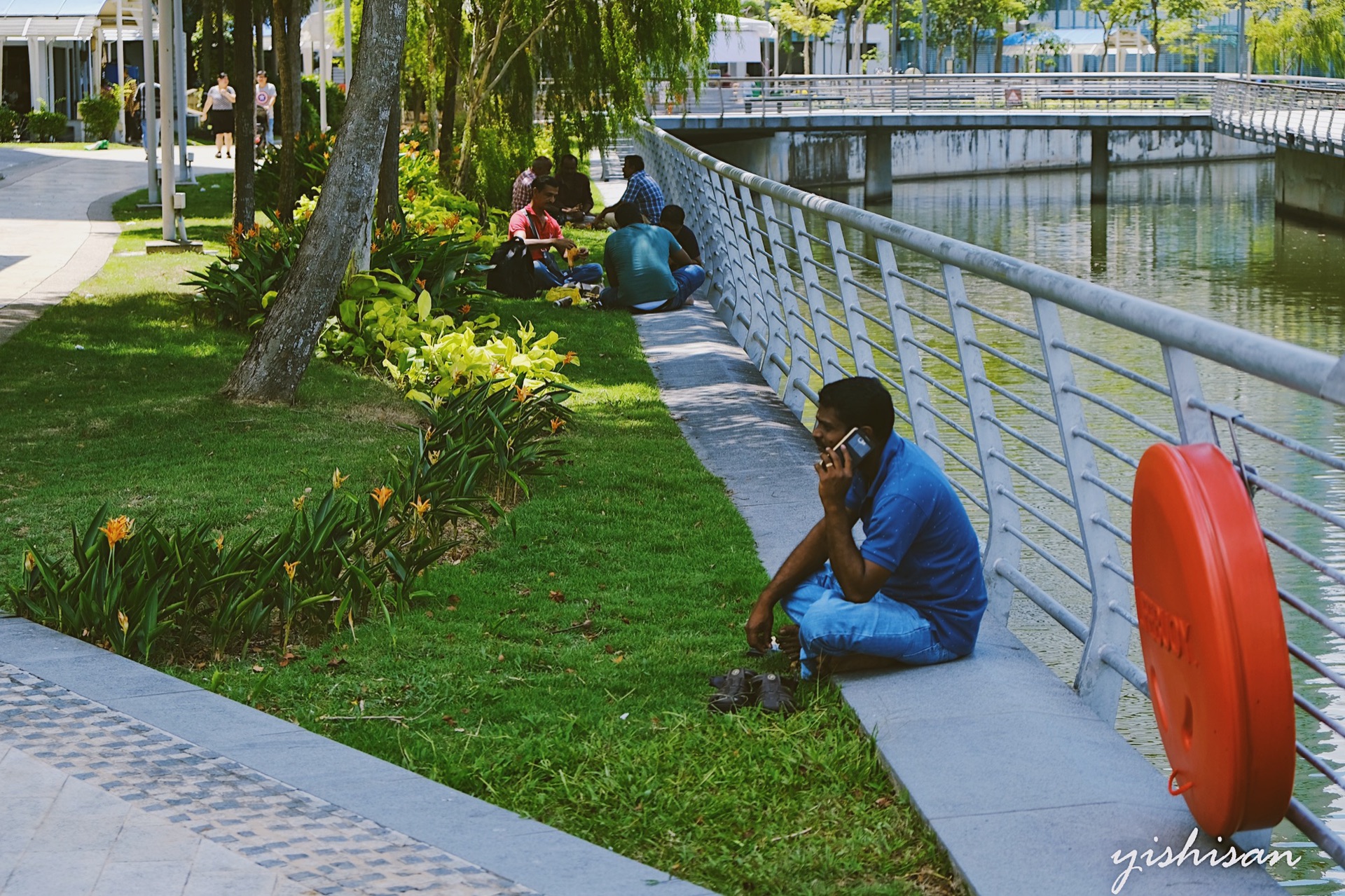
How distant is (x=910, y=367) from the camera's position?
6.34m

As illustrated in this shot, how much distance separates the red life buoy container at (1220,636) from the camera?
304cm

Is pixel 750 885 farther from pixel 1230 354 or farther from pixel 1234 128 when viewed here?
pixel 1234 128

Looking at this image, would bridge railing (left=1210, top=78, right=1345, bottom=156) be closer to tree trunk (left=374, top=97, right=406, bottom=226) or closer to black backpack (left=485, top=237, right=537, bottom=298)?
black backpack (left=485, top=237, right=537, bottom=298)

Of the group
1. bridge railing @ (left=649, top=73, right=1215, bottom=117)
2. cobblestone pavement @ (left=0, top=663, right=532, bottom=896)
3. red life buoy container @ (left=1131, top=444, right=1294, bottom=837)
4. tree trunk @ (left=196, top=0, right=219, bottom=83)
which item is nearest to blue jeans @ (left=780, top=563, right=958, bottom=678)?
red life buoy container @ (left=1131, top=444, right=1294, bottom=837)

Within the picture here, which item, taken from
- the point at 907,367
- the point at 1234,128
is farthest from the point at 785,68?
the point at 907,367

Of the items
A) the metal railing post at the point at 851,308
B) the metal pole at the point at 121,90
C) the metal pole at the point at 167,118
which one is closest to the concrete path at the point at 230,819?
the metal railing post at the point at 851,308

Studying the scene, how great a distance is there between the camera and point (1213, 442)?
133 inches

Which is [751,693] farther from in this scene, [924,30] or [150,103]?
[924,30]

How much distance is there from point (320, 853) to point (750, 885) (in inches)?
36.8

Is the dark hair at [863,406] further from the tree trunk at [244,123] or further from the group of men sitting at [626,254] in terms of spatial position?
the tree trunk at [244,123]

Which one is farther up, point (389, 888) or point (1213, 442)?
point (1213, 442)

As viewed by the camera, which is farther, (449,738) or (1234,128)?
(1234,128)

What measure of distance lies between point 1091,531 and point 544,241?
38.0 feet

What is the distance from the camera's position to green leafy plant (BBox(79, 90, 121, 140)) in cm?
3966
